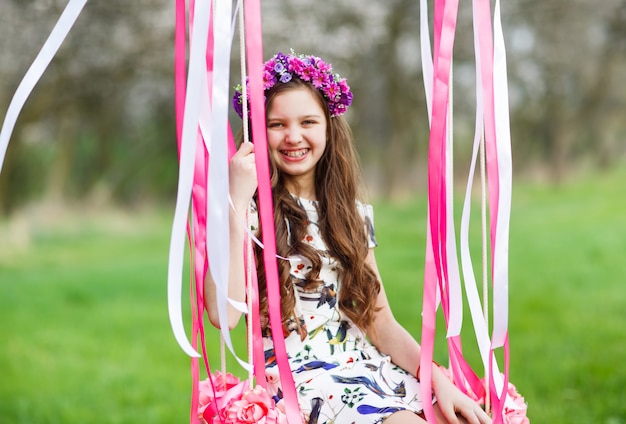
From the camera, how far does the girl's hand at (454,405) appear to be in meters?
1.85

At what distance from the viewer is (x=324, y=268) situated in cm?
208

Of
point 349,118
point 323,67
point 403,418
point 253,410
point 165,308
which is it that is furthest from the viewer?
point 349,118

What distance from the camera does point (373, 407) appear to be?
Result: 179 centimetres

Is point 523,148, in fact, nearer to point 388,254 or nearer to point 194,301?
point 388,254

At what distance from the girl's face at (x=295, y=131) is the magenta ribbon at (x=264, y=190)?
29 cm

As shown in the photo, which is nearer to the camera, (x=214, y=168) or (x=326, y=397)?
(x=214, y=168)

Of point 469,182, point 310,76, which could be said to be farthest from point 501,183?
point 310,76

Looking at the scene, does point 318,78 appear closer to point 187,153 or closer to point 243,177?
point 243,177

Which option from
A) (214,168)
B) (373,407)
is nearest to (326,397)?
(373,407)

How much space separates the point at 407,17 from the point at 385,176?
149cm

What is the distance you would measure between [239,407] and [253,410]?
0.10ft

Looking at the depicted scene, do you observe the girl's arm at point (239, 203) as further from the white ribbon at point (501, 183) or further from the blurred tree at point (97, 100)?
the blurred tree at point (97, 100)

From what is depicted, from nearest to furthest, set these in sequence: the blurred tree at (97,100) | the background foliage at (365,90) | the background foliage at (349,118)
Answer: the background foliage at (349,118) → the blurred tree at (97,100) → the background foliage at (365,90)

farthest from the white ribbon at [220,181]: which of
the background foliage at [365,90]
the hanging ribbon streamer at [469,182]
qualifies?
the background foliage at [365,90]
